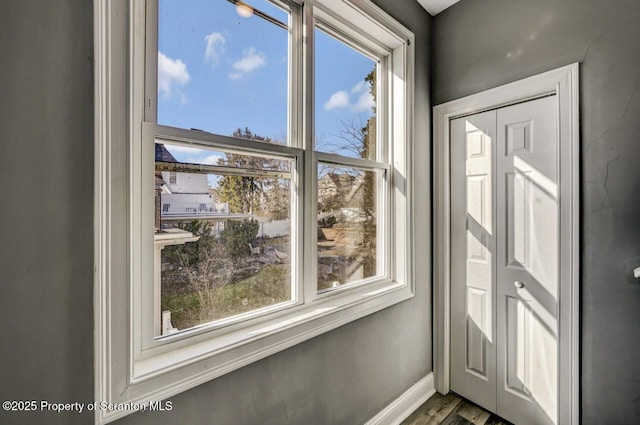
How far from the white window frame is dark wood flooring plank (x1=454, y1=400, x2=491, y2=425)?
0.94m

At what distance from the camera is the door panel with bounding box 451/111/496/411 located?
1.89 metres

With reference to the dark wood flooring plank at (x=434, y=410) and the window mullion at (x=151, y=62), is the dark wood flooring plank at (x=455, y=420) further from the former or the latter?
the window mullion at (x=151, y=62)

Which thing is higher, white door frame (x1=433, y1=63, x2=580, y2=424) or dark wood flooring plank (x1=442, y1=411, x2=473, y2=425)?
white door frame (x1=433, y1=63, x2=580, y2=424)

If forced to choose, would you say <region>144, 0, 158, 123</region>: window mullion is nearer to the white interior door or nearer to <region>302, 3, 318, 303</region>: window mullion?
<region>302, 3, 318, 303</region>: window mullion

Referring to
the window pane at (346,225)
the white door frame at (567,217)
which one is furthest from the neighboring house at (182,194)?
the white door frame at (567,217)

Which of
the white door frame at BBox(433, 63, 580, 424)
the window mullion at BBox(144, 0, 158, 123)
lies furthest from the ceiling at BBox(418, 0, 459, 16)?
the window mullion at BBox(144, 0, 158, 123)

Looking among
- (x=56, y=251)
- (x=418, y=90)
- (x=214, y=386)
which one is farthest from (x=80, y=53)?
(x=418, y=90)

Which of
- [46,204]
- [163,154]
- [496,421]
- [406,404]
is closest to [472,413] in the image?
[496,421]

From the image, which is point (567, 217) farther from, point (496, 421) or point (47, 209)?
point (47, 209)

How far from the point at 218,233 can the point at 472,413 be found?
2.01 meters

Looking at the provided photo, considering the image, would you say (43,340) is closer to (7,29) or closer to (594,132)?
(7,29)

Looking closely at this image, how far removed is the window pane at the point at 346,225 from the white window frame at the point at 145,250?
0.08 metres

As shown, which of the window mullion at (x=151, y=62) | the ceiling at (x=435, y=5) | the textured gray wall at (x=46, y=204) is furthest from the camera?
the ceiling at (x=435, y=5)

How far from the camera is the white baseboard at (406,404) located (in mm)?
1717
